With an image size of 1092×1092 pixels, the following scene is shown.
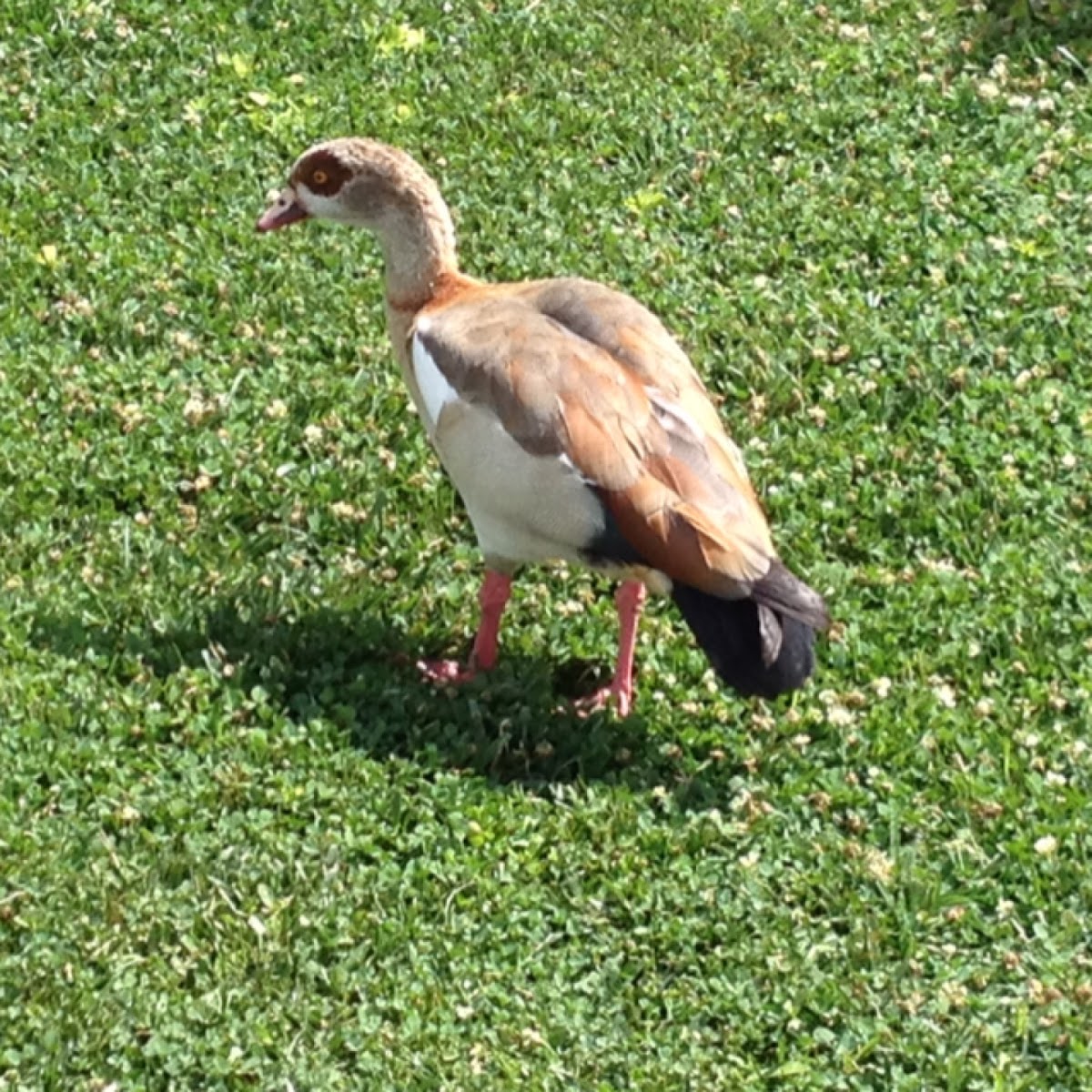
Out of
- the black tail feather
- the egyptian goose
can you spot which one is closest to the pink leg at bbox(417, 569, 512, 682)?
the egyptian goose

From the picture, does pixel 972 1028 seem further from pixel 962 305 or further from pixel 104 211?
pixel 104 211

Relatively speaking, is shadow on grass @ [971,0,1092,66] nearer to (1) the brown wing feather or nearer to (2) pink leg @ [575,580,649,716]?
(1) the brown wing feather

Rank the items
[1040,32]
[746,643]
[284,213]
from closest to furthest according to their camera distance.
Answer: [746,643], [284,213], [1040,32]

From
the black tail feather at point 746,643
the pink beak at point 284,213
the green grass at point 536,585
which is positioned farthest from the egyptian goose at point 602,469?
the pink beak at point 284,213

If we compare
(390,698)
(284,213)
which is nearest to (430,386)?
(390,698)

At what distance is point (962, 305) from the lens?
25.4ft

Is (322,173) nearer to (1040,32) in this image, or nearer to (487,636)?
(487,636)

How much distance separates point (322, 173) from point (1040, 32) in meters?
3.69

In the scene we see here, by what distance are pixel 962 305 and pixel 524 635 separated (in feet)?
7.72

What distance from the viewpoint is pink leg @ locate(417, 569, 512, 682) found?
20.2ft

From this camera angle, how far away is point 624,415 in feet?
19.2

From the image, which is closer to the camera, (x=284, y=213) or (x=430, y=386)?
(x=430, y=386)

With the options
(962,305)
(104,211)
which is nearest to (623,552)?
(962,305)

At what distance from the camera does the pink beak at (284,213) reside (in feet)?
22.7
